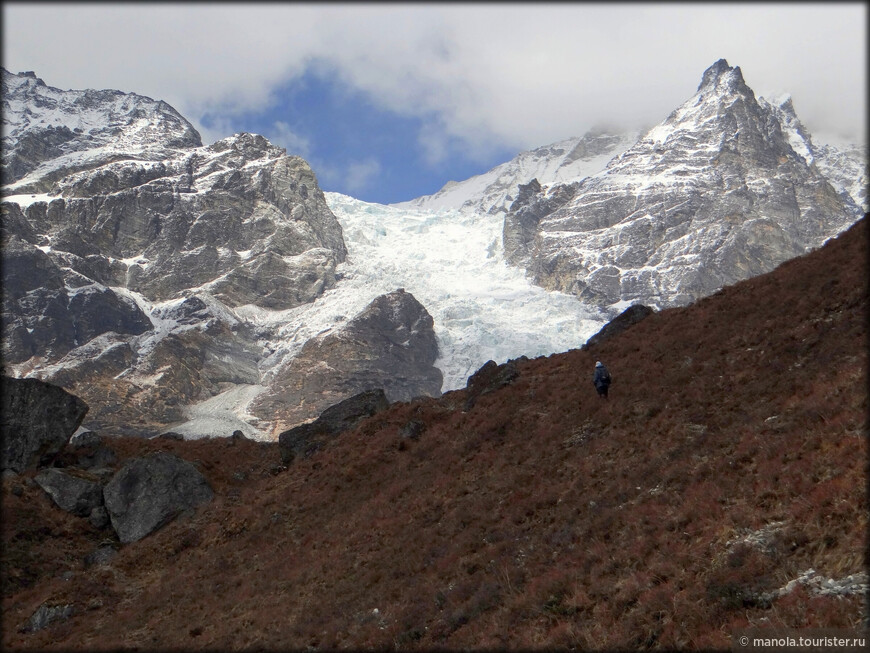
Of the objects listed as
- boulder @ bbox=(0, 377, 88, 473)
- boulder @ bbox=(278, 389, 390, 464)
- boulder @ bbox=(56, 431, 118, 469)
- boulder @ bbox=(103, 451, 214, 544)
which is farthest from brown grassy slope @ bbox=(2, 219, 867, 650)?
boulder @ bbox=(56, 431, 118, 469)

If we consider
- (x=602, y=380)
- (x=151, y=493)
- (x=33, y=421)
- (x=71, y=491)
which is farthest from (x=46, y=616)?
(x=602, y=380)

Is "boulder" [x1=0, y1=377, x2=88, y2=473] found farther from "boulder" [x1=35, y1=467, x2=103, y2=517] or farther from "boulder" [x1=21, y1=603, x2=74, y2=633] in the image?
"boulder" [x1=21, y1=603, x2=74, y2=633]

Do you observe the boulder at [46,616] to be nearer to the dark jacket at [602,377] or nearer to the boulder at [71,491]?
the boulder at [71,491]

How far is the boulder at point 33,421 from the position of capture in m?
32.7

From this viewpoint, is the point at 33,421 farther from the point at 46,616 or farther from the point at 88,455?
the point at 46,616

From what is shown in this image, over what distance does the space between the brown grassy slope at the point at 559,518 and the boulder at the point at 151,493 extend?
3.32 ft

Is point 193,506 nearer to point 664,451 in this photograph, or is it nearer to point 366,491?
point 366,491

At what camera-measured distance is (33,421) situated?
111ft

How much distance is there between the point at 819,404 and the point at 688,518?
493 centimetres

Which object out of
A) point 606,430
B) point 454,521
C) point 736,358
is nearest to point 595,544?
point 454,521

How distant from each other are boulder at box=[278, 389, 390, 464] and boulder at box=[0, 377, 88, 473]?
37.0 ft

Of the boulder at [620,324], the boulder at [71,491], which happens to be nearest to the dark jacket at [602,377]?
the boulder at [620,324]

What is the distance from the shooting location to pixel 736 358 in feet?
72.7

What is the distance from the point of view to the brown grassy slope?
448 inches
